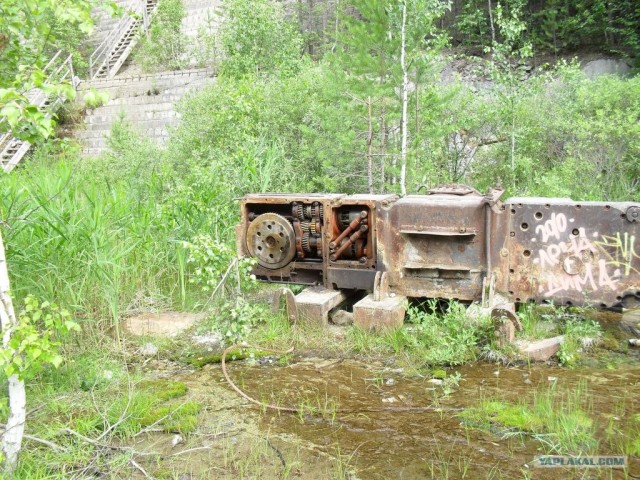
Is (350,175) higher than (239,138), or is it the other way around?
(239,138)

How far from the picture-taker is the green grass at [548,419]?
321 cm

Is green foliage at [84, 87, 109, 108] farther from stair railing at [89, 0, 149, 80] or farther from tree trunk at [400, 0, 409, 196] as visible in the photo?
stair railing at [89, 0, 149, 80]

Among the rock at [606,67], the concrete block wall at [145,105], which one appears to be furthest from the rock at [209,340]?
the rock at [606,67]

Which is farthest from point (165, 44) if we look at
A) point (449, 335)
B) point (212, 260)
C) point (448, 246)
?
point (449, 335)

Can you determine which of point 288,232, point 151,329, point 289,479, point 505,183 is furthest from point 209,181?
point 505,183

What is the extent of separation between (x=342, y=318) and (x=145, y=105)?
13.0 meters

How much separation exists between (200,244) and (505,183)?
222 inches

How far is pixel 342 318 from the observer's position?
5.30 meters

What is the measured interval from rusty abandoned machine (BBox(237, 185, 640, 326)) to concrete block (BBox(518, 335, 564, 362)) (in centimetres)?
43

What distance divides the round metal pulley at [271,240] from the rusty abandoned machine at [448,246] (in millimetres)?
11

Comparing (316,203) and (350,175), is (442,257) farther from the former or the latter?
(350,175)

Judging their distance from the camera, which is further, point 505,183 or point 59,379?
point 505,183

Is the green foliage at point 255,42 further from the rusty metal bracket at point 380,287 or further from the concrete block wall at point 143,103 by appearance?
the rusty metal bracket at point 380,287

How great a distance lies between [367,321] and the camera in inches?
195
